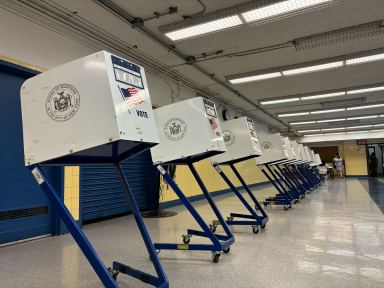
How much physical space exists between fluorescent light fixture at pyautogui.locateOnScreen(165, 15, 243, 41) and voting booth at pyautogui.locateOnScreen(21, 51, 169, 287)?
3.23 metres

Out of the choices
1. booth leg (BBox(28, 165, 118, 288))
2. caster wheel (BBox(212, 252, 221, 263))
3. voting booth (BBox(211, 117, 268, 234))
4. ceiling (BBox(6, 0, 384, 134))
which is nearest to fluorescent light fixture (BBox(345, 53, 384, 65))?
ceiling (BBox(6, 0, 384, 134))

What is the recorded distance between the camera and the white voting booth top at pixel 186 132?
296 cm

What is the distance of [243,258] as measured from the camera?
9.43ft

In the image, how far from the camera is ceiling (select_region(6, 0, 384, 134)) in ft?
14.7

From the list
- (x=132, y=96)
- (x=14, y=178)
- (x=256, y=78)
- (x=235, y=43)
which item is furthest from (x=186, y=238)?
(x=256, y=78)

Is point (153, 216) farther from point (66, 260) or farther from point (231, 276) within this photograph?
point (231, 276)

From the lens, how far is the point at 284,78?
806 cm

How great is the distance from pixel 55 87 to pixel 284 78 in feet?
23.8

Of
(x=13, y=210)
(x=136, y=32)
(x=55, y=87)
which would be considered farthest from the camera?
(x=136, y=32)

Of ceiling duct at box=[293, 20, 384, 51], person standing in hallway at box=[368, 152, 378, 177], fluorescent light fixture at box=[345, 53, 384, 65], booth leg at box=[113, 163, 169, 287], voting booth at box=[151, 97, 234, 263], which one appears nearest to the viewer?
booth leg at box=[113, 163, 169, 287]

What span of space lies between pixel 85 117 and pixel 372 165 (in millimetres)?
23947

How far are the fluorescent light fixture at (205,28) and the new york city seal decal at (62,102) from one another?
137 inches

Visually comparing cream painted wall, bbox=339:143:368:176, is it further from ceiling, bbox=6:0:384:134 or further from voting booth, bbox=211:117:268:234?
voting booth, bbox=211:117:268:234

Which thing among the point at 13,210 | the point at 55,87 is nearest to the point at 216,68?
the point at 13,210
